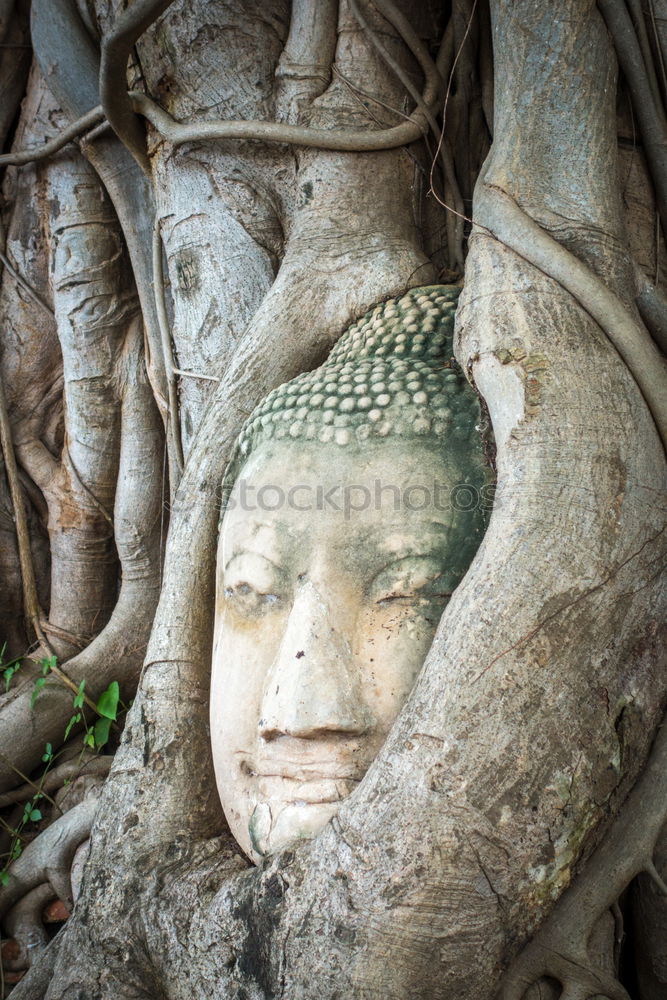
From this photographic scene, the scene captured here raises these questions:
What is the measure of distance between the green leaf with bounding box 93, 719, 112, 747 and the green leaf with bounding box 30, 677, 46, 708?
188 mm

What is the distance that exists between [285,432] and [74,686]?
1.30 m

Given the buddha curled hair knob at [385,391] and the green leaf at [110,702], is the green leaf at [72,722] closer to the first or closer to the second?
the green leaf at [110,702]

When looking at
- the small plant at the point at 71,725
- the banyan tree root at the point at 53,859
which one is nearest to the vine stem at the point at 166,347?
the small plant at the point at 71,725

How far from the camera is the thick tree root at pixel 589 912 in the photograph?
3.78 feet

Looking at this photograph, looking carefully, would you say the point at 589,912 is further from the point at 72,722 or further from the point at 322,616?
the point at 72,722

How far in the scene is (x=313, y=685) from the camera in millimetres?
1261

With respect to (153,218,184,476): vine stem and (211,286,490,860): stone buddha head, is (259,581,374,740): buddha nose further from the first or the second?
(153,218,184,476): vine stem

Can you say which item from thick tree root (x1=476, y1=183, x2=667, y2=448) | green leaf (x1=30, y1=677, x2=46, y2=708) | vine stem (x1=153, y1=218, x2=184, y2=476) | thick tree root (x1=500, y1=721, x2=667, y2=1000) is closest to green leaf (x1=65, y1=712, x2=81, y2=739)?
green leaf (x1=30, y1=677, x2=46, y2=708)

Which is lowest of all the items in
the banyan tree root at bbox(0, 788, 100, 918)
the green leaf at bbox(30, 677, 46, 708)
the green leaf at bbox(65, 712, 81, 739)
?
the banyan tree root at bbox(0, 788, 100, 918)

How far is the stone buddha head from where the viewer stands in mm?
1271

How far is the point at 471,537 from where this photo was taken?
4.39 ft

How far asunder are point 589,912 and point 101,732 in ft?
5.20

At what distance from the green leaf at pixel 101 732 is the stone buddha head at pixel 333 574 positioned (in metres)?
1.02

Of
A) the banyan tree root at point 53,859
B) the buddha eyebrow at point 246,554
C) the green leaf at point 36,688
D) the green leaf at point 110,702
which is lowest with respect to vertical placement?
the banyan tree root at point 53,859
